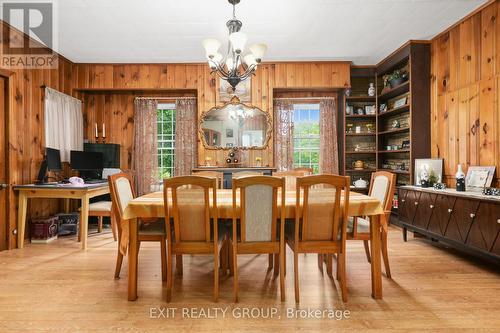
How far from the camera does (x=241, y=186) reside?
7.00ft

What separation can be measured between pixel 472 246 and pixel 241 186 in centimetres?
248

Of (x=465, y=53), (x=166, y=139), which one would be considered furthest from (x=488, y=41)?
(x=166, y=139)

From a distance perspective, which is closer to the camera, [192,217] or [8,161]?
[192,217]

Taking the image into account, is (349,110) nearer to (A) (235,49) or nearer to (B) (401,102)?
(B) (401,102)

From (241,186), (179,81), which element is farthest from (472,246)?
(179,81)

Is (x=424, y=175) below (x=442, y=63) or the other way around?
below

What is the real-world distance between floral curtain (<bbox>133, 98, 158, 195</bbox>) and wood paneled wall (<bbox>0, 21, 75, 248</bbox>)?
133 centimetres

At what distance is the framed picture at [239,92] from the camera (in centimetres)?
516

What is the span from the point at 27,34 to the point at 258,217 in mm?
4113

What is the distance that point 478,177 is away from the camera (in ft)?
11.0

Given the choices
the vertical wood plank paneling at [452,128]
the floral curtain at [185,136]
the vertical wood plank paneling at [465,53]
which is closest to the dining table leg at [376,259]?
the vertical wood plank paneling at [452,128]

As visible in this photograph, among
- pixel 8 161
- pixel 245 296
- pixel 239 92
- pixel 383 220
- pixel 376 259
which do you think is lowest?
pixel 245 296

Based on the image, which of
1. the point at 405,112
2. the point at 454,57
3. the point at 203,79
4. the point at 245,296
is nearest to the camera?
the point at 245,296

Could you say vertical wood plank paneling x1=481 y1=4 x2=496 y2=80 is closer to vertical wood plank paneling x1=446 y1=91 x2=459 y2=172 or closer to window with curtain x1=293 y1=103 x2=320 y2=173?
vertical wood plank paneling x1=446 y1=91 x2=459 y2=172
